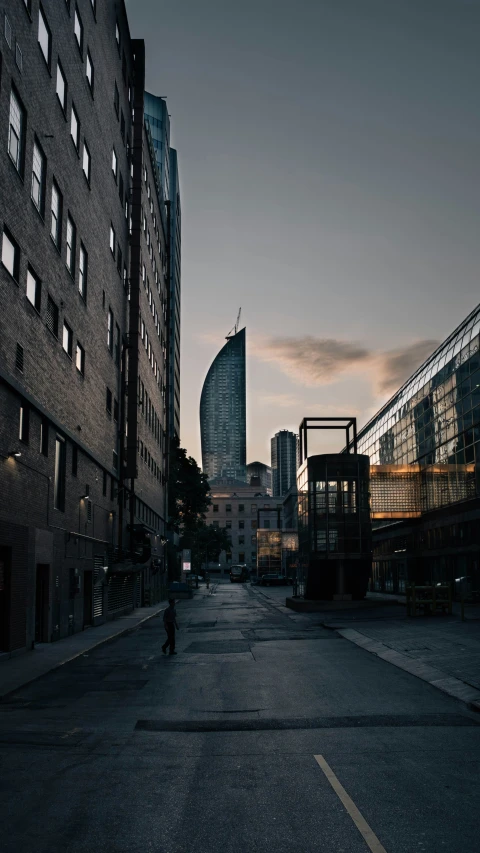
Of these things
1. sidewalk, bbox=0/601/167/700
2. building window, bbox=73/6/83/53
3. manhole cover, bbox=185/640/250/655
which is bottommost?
manhole cover, bbox=185/640/250/655

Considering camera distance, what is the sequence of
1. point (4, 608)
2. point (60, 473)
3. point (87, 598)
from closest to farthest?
point (4, 608) → point (60, 473) → point (87, 598)

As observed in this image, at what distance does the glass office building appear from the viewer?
42.2 metres

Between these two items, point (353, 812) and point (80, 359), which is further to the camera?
point (80, 359)

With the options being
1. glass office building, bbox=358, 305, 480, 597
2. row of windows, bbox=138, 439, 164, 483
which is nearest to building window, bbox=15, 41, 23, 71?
glass office building, bbox=358, 305, 480, 597

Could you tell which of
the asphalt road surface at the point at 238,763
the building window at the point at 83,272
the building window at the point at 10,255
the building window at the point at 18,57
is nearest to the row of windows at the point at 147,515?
the building window at the point at 83,272

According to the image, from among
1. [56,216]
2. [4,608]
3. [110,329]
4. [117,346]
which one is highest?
[56,216]

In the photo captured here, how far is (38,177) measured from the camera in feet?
81.6

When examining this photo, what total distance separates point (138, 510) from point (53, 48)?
102 ft

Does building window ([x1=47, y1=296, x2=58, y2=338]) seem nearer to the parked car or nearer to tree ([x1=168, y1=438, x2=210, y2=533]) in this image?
tree ([x1=168, y1=438, x2=210, y2=533])

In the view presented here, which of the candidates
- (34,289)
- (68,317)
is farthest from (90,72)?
(34,289)

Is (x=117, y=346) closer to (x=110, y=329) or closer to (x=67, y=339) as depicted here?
(x=110, y=329)

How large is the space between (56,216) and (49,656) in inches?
592

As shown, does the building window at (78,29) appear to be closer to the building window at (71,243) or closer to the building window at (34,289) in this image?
the building window at (71,243)

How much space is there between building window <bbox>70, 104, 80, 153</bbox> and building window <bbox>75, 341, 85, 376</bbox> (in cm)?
787
